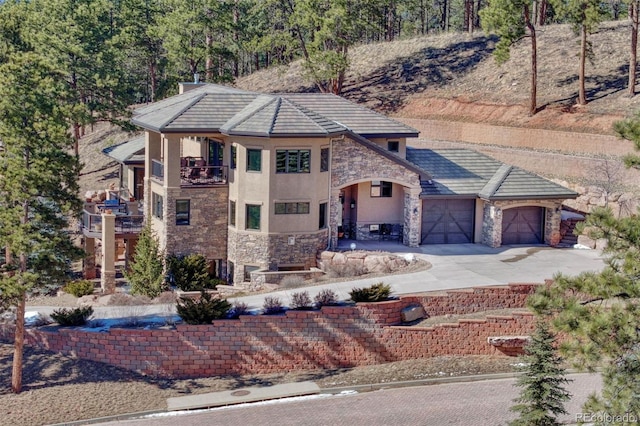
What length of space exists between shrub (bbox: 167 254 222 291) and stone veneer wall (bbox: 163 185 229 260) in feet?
2.19

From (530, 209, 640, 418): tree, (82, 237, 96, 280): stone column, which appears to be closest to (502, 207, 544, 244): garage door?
(82, 237, 96, 280): stone column

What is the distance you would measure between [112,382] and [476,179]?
62.6 feet

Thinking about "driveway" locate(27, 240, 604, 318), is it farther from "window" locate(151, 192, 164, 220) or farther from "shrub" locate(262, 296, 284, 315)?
"window" locate(151, 192, 164, 220)

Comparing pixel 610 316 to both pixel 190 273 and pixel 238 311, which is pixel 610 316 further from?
pixel 190 273

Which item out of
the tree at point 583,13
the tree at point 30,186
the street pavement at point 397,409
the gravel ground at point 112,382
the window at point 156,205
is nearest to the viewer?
the street pavement at point 397,409

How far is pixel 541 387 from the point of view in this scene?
21797 mm

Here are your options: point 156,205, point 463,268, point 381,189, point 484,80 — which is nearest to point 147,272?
point 156,205

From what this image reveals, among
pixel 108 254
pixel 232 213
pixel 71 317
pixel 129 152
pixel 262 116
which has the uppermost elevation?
pixel 262 116

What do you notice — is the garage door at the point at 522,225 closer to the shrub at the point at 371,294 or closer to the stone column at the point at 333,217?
the stone column at the point at 333,217

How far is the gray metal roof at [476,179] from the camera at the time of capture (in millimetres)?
39719

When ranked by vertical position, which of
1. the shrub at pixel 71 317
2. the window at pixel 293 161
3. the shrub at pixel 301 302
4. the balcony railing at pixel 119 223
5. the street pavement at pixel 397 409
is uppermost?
the window at pixel 293 161

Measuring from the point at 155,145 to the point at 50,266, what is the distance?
45.6 feet

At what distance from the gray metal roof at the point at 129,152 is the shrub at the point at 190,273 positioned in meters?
8.33

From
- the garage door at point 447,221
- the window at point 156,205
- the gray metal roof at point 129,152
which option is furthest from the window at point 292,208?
the gray metal roof at point 129,152
